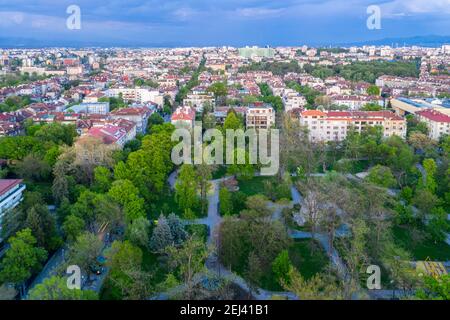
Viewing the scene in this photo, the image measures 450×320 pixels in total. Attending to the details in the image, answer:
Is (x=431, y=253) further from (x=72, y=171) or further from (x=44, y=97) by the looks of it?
(x=44, y=97)

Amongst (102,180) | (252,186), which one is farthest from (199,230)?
(252,186)

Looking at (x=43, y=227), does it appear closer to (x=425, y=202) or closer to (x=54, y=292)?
(x=54, y=292)

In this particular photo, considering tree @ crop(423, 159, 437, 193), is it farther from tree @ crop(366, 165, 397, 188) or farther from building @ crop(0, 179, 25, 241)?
building @ crop(0, 179, 25, 241)

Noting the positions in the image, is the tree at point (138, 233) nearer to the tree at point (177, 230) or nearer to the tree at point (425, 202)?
the tree at point (177, 230)

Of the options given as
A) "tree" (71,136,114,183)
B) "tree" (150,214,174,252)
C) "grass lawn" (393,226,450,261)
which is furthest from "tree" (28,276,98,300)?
"grass lawn" (393,226,450,261)

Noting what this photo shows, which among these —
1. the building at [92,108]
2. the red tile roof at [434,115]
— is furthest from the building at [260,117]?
the building at [92,108]

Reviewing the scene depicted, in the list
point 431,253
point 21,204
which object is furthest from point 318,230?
point 21,204
